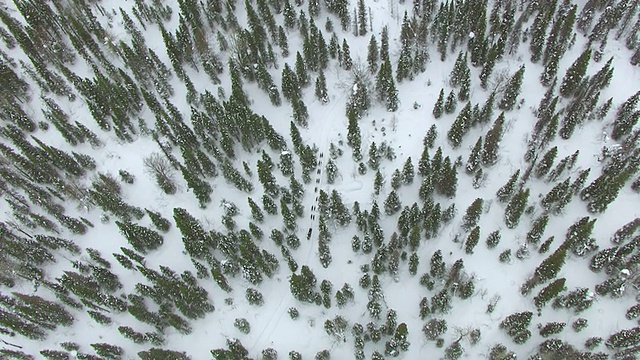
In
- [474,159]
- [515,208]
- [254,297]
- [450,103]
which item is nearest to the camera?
[254,297]

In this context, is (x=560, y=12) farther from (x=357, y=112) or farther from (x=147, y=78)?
(x=147, y=78)

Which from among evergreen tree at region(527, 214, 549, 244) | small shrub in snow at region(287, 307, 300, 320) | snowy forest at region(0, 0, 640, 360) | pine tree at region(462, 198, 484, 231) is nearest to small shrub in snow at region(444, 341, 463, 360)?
snowy forest at region(0, 0, 640, 360)

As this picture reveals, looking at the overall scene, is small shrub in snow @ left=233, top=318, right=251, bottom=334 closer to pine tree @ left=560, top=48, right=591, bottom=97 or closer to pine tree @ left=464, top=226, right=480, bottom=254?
pine tree @ left=464, top=226, right=480, bottom=254

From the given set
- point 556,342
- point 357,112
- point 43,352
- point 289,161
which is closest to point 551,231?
point 556,342

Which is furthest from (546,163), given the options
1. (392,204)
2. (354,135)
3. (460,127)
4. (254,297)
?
(254,297)

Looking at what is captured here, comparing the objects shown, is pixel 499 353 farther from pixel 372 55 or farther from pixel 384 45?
pixel 384 45

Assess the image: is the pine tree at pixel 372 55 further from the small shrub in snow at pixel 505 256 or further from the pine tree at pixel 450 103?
the small shrub in snow at pixel 505 256

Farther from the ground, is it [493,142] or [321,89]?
[321,89]
